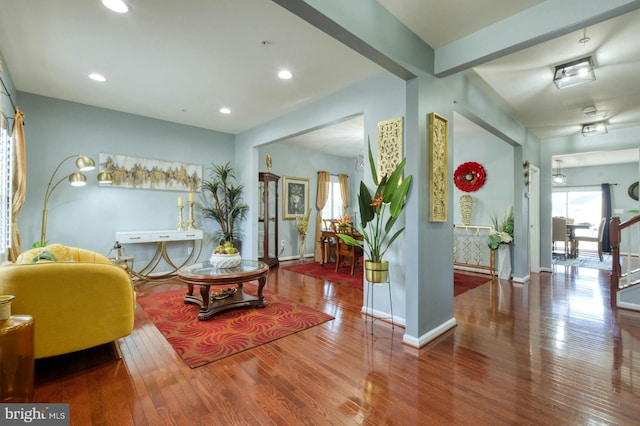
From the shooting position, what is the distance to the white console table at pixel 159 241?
14.7 feet

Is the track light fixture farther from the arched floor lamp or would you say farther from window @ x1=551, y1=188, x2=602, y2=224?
window @ x1=551, y1=188, x2=602, y2=224

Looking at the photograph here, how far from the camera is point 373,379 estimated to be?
203cm

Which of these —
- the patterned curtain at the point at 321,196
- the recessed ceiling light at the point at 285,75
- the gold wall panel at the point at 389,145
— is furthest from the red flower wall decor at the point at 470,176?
the recessed ceiling light at the point at 285,75

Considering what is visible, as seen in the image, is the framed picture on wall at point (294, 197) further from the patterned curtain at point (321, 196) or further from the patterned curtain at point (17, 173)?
the patterned curtain at point (17, 173)

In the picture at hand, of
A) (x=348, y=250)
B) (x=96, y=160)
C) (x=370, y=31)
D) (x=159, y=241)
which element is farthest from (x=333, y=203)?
(x=370, y=31)

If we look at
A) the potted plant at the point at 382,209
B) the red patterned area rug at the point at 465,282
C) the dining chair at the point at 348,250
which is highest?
the potted plant at the point at 382,209

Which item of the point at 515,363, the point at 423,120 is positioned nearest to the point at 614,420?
the point at 515,363

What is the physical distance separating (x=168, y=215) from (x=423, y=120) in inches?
180

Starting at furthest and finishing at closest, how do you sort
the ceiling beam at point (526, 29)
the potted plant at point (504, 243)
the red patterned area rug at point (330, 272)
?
the potted plant at point (504, 243)
the red patterned area rug at point (330, 272)
the ceiling beam at point (526, 29)

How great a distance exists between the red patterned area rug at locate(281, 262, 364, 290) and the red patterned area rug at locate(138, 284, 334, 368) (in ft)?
4.28

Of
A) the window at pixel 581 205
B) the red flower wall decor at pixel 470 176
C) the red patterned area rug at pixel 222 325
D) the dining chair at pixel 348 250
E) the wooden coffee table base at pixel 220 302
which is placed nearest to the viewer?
the red patterned area rug at pixel 222 325

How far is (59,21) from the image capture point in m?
2.42

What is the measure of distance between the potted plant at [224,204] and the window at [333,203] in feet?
9.23

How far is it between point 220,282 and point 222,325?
1.46ft
